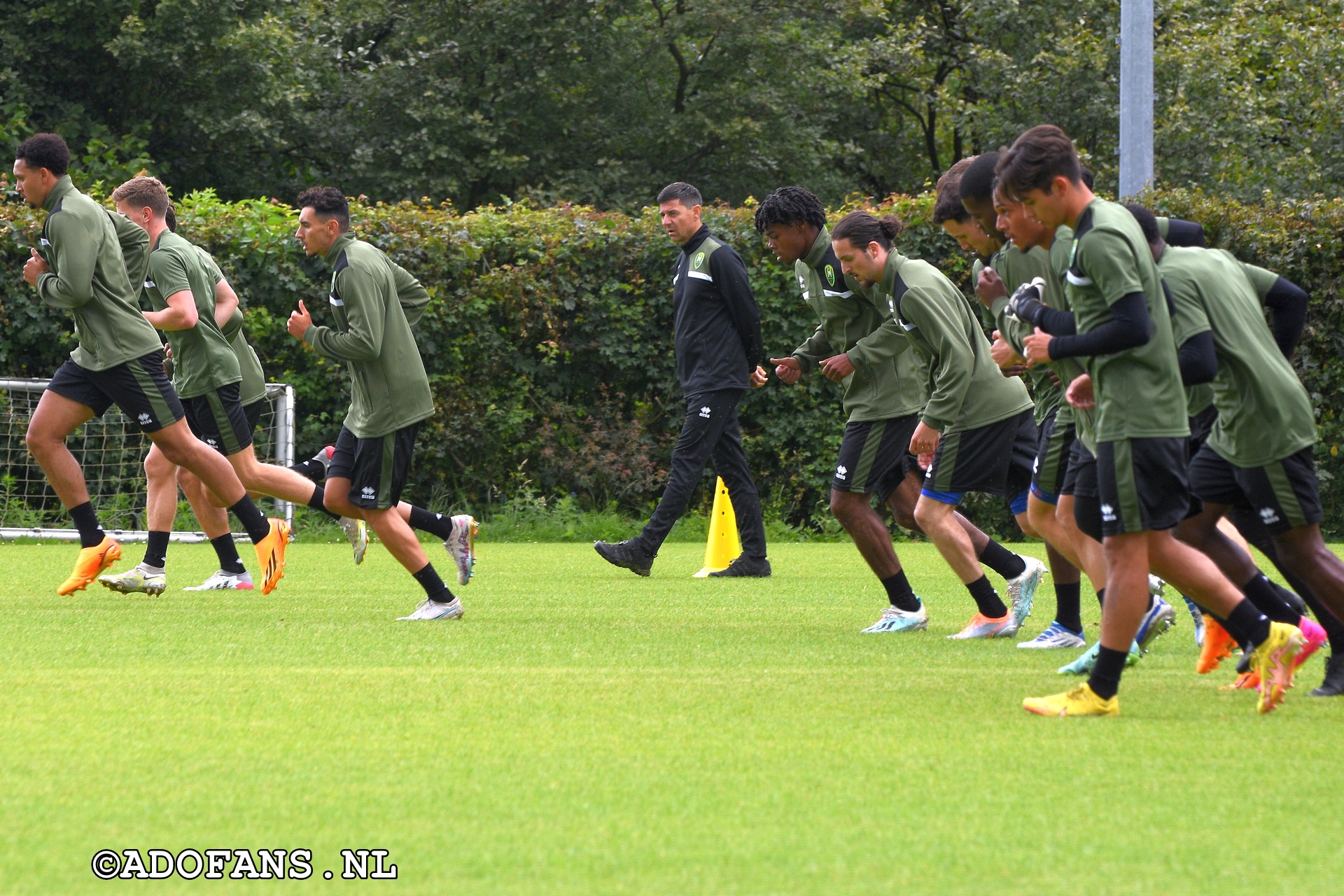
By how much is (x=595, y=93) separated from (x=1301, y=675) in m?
21.5

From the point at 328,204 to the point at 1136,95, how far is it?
1009 centimetres

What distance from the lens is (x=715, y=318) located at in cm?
1048

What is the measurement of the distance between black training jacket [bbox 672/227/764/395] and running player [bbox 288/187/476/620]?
3.06 meters

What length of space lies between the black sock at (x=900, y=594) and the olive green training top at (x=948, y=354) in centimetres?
83

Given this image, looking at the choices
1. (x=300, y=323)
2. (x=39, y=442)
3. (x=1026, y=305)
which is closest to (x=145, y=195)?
(x=39, y=442)

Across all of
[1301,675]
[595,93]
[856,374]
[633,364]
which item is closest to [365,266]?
[856,374]

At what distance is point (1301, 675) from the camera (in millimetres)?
6125

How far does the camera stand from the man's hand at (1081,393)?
5.24m

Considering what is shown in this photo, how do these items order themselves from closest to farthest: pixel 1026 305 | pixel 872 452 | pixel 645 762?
pixel 645 762 → pixel 1026 305 → pixel 872 452

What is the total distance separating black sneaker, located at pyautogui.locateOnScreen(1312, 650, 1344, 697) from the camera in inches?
219

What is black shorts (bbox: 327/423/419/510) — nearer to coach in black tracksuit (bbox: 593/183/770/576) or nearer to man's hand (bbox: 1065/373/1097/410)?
coach in black tracksuit (bbox: 593/183/770/576)

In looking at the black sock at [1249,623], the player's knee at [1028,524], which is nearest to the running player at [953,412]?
the player's knee at [1028,524]

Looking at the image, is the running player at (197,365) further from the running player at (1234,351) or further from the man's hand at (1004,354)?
the running player at (1234,351)

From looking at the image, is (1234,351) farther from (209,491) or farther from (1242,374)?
(209,491)
